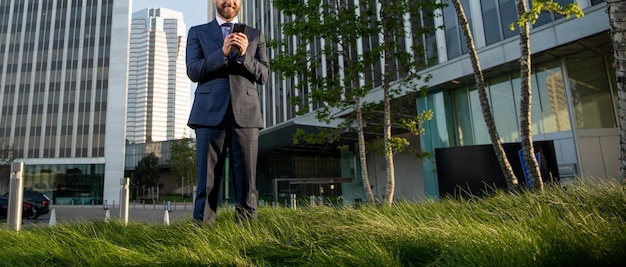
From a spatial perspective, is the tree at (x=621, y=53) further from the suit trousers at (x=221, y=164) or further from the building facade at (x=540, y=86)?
the building facade at (x=540, y=86)

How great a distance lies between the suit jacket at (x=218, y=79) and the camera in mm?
3484

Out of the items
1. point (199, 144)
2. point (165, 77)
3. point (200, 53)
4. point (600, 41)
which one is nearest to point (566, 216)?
point (199, 144)

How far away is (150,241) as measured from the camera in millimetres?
3062

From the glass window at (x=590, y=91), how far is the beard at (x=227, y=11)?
14.3m

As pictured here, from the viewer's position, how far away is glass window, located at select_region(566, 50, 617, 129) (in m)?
13.9

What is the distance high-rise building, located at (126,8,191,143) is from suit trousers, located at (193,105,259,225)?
113073 millimetres

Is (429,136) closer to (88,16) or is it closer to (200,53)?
(200,53)

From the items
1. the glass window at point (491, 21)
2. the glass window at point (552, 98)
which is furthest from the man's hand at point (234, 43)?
the glass window at point (552, 98)

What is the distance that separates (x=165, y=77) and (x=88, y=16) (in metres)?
64.3

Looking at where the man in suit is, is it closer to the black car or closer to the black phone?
the black phone

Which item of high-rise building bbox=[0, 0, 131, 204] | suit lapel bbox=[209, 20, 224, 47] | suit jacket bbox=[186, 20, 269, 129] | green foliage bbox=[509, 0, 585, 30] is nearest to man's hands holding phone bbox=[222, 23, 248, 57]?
suit jacket bbox=[186, 20, 269, 129]

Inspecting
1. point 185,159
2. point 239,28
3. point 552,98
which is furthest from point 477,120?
point 185,159

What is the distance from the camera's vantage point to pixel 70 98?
49.1 meters

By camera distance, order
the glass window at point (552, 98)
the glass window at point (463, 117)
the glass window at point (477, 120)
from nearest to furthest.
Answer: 1. the glass window at point (552, 98)
2. the glass window at point (477, 120)
3. the glass window at point (463, 117)
